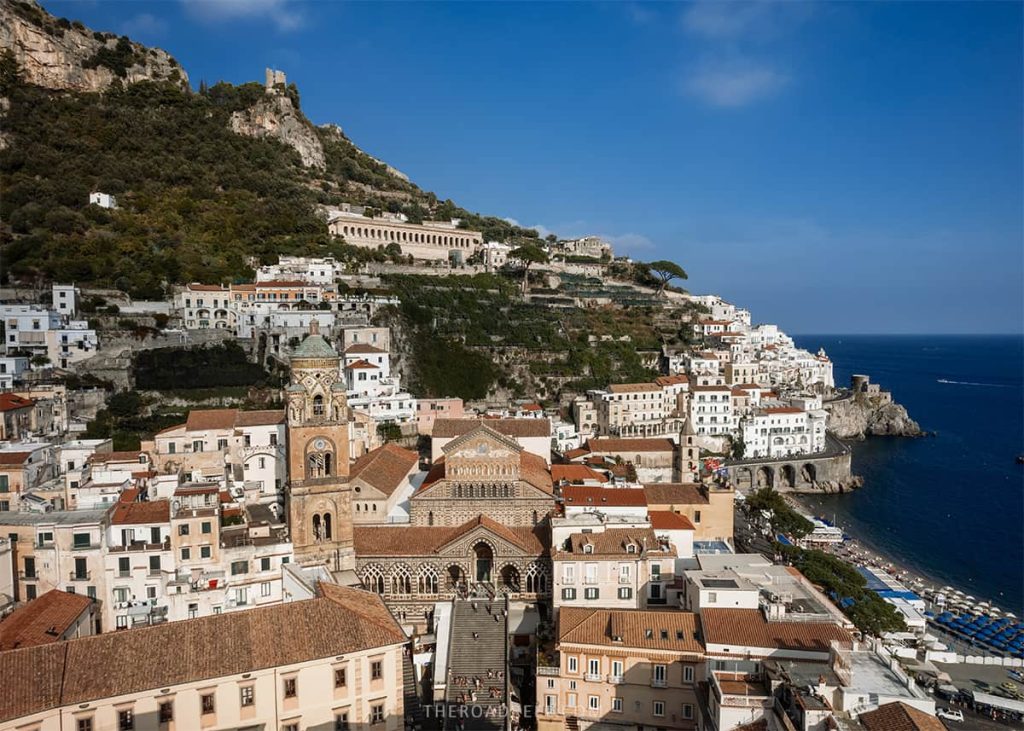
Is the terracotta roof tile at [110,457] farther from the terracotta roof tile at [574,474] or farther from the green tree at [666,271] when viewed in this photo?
the green tree at [666,271]

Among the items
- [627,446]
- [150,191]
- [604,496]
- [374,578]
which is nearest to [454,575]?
[374,578]

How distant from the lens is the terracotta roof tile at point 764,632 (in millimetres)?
20672

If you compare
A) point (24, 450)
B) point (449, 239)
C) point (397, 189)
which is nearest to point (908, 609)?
point (24, 450)

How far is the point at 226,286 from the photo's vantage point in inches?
2435

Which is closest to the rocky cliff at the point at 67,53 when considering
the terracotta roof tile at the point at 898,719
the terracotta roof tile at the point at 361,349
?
the terracotta roof tile at the point at 361,349

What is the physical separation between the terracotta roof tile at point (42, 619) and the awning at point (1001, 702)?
128 ft

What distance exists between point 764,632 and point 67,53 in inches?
4427

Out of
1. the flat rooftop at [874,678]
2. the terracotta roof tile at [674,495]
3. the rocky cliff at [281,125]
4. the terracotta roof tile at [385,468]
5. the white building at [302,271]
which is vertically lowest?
the flat rooftop at [874,678]

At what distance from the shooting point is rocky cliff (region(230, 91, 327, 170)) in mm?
102062

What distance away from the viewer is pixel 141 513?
85.6 ft

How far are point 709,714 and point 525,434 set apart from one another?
2257 cm

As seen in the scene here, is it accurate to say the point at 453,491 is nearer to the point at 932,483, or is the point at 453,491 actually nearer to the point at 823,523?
the point at 823,523

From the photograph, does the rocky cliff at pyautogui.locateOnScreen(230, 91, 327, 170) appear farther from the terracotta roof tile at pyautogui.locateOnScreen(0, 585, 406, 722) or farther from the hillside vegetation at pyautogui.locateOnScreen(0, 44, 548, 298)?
the terracotta roof tile at pyautogui.locateOnScreen(0, 585, 406, 722)

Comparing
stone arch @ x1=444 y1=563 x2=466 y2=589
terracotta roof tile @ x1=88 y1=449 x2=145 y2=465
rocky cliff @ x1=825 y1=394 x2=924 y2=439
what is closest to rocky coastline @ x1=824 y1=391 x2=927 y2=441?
rocky cliff @ x1=825 y1=394 x2=924 y2=439
